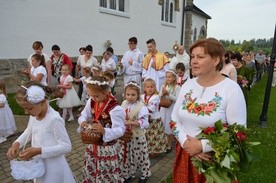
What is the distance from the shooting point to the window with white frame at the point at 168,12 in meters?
19.4

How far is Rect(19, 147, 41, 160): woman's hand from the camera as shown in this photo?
2.33 meters

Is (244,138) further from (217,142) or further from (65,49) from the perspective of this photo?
(65,49)

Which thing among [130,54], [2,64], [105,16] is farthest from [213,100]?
[105,16]

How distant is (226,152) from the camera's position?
2018mm

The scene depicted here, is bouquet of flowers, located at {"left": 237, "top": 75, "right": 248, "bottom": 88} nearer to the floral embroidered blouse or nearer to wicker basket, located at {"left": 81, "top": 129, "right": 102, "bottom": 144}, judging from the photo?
the floral embroidered blouse

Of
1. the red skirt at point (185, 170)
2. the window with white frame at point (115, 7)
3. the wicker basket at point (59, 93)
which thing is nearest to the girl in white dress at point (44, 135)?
the red skirt at point (185, 170)

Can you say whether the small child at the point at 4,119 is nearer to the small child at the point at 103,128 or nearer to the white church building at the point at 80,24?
the small child at the point at 103,128

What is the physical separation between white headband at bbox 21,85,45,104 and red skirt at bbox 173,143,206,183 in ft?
4.67

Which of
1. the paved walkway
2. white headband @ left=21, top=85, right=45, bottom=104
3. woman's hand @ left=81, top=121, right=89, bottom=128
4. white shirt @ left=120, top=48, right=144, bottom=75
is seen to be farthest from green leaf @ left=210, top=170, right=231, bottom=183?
white shirt @ left=120, top=48, right=144, bottom=75

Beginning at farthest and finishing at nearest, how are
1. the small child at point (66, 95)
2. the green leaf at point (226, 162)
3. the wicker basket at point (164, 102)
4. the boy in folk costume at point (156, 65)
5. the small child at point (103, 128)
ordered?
the boy in folk costume at point (156, 65) → the small child at point (66, 95) → the wicker basket at point (164, 102) → the small child at point (103, 128) → the green leaf at point (226, 162)

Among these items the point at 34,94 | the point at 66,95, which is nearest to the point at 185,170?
the point at 34,94

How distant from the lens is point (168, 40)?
66.5 ft

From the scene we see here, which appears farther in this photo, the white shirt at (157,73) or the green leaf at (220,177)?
the white shirt at (157,73)

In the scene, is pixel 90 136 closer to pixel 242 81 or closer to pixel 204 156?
pixel 204 156
